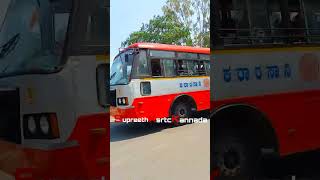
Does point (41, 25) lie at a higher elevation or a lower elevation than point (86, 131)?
higher

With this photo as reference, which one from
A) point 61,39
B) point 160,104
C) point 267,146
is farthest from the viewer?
point 267,146

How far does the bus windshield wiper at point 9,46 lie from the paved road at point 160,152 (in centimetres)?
99

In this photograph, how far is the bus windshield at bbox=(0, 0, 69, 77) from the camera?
2.95 metres

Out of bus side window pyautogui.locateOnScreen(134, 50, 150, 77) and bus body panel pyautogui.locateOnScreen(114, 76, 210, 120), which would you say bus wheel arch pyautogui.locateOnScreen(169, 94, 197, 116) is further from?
bus side window pyautogui.locateOnScreen(134, 50, 150, 77)

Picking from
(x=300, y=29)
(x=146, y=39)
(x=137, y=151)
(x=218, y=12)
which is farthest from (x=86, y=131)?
(x=300, y=29)

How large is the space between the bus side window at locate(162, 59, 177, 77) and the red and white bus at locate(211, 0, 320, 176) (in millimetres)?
304

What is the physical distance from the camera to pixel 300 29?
11.9 feet

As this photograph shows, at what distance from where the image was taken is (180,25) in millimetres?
3133

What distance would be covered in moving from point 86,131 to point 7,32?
3.17 ft

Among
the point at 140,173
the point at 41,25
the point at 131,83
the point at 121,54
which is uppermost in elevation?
the point at 41,25

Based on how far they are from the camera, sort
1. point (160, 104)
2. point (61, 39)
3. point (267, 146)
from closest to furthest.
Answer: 1. point (61, 39)
2. point (160, 104)
3. point (267, 146)

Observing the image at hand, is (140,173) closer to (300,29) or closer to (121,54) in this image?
(121,54)

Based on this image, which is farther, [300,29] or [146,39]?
[300,29]

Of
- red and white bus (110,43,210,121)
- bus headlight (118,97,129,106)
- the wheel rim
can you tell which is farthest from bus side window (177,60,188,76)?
the wheel rim
